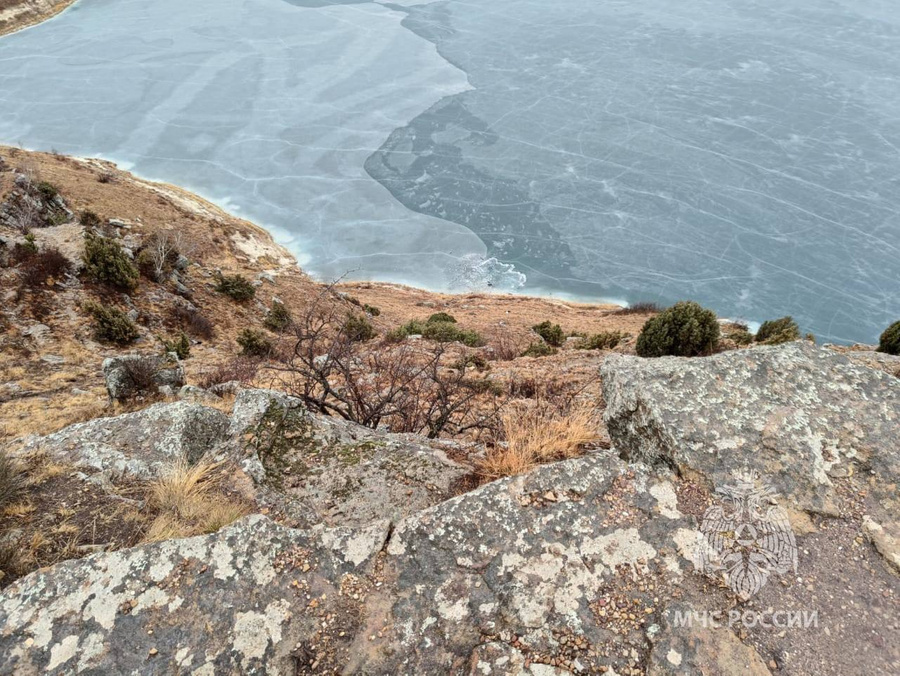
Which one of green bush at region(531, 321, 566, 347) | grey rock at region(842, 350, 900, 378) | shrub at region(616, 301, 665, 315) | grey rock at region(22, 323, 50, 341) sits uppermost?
grey rock at region(842, 350, 900, 378)

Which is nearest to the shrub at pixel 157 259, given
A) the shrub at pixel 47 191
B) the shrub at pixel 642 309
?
the shrub at pixel 47 191

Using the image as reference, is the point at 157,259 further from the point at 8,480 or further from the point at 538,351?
the point at 8,480

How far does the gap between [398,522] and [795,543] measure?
6.63ft

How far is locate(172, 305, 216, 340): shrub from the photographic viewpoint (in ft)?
39.2

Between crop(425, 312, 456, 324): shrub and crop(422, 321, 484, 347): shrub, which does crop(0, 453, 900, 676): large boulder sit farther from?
crop(425, 312, 456, 324): shrub

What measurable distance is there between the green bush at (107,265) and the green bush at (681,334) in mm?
11412

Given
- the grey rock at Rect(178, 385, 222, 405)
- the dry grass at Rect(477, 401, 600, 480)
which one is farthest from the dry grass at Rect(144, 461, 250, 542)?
the grey rock at Rect(178, 385, 222, 405)

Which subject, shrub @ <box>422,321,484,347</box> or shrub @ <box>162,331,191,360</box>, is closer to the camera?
shrub @ <box>162,331,191,360</box>

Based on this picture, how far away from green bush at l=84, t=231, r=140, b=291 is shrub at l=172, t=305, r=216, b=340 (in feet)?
3.67

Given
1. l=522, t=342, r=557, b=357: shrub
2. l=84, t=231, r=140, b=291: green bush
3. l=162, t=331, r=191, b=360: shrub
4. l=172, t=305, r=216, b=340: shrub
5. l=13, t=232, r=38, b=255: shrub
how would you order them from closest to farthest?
l=162, t=331, r=191, b=360: shrub, l=13, t=232, r=38, b=255: shrub, l=84, t=231, r=140, b=291: green bush, l=172, t=305, r=216, b=340: shrub, l=522, t=342, r=557, b=357: shrub

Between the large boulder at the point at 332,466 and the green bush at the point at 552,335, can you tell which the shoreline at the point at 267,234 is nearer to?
the green bush at the point at 552,335

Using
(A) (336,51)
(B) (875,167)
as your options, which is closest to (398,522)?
(B) (875,167)

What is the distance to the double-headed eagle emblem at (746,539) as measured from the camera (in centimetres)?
251

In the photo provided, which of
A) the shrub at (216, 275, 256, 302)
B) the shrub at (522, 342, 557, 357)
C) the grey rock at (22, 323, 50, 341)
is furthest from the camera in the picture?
the shrub at (216, 275, 256, 302)
